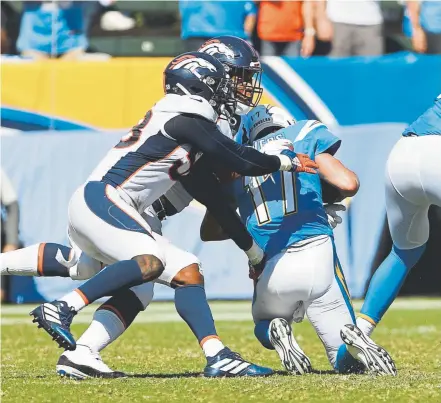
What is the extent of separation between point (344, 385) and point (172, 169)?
1.22 m

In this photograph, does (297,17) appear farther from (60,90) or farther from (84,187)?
(84,187)

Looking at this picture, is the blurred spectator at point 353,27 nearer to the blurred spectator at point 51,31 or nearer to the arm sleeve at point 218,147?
the blurred spectator at point 51,31

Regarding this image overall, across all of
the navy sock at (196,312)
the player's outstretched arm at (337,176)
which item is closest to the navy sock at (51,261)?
the navy sock at (196,312)

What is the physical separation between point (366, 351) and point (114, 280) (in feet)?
3.74

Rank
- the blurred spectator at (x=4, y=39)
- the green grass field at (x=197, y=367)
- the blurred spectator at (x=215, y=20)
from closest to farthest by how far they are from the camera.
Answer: the green grass field at (x=197, y=367) → the blurred spectator at (x=215, y=20) → the blurred spectator at (x=4, y=39)

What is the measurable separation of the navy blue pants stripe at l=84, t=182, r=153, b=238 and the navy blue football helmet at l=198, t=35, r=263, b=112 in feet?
2.89

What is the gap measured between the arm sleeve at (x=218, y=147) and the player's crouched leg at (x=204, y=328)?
20.2 inches

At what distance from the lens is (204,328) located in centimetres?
484

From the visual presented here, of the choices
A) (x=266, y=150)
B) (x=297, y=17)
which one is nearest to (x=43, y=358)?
(x=266, y=150)

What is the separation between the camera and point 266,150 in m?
4.99

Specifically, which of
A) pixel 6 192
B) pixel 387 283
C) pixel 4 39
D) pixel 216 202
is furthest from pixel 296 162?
pixel 4 39

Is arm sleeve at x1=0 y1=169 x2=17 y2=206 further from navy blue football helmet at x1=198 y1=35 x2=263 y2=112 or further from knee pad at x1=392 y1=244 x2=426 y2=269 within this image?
knee pad at x1=392 y1=244 x2=426 y2=269

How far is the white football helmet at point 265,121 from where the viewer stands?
5336mm

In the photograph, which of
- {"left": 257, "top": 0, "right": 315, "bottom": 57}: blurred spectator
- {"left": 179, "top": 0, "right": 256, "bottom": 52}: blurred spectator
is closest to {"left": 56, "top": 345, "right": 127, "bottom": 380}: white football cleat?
{"left": 179, "top": 0, "right": 256, "bottom": 52}: blurred spectator
